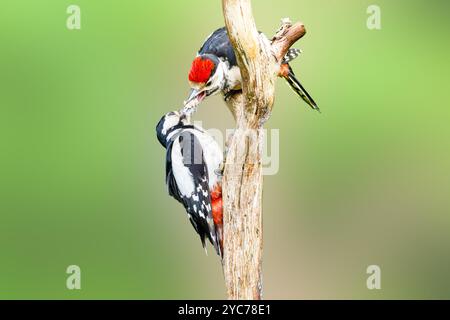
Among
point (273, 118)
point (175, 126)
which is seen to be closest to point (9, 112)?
point (273, 118)

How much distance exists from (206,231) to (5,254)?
286 cm

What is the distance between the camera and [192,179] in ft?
9.81

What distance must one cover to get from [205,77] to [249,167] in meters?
0.43

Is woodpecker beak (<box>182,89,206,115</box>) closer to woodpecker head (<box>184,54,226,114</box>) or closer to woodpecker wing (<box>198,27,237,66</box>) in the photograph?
woodpecker head (<box>184,54,226,114</box>)

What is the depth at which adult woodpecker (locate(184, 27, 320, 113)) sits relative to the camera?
288 cm

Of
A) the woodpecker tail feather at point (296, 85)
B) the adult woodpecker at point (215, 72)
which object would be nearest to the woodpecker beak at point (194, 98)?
the adult woodpecker at point (215, 72)

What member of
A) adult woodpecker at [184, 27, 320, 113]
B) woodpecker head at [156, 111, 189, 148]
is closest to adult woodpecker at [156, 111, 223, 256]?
woodpecker head at [156, 111, 189, 148]

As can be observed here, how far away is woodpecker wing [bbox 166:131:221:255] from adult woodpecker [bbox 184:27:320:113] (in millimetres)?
157

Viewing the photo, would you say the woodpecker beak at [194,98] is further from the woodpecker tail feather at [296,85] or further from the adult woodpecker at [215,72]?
the woodpecker tail feather at [296,85]

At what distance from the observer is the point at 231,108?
3078mm

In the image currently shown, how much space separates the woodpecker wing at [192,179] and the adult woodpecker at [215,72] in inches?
6.2

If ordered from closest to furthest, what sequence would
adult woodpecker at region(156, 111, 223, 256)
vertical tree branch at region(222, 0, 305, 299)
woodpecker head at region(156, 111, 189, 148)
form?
1. vertical tree branch at region(222, 0, 305, 299)
2. adult woodpecker at region(156, 111, 223, 256)
3. woodpecker head at region(156, 111, 189, 148)

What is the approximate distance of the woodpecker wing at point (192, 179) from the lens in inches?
115

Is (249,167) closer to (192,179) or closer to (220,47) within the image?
(192,179)
